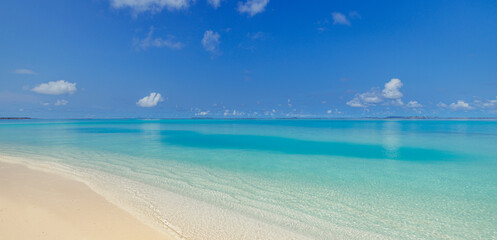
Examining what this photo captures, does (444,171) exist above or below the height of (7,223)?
below

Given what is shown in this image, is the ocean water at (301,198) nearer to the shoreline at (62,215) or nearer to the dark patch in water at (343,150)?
the shoreline at (62,215)

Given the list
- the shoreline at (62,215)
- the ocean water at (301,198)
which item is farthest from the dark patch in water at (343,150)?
the shoreline at (62,215)

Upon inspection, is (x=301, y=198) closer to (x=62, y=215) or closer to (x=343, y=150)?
(x=62, y=215)

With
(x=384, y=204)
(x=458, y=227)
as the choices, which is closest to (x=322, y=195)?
(x=384, y=204)

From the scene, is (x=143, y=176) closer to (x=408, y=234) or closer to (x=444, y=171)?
(x=408, y=234)

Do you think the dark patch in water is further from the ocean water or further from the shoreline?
the shoreline

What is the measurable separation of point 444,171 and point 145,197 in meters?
11.9

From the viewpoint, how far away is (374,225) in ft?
15.2

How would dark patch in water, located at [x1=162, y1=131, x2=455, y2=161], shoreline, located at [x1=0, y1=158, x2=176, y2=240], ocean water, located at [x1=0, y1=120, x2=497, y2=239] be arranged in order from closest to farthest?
1. shoreline, located at [x1=0, y1=158, x2=176, y2=240]
2. ocean water, located at [x1=0, y1=120, x2=497, y2=239]
3. dark patch in water, located at [x1=162, y1=131, x2=455, y2=161]

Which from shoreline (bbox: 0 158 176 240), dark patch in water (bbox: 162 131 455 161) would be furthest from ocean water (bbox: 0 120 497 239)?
dark patch in water (bbox: 162 131 455 161)

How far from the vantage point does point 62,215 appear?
4.56 m

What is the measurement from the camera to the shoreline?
12.7 feet

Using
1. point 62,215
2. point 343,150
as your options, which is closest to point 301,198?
point 62,215

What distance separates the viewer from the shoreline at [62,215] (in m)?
3.86
